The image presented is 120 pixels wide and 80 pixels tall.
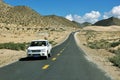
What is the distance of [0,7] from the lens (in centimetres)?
18600

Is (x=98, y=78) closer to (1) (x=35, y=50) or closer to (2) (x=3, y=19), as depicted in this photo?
(1) (x=35, y=50)

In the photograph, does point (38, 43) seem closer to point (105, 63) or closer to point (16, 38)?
point (105, 63)

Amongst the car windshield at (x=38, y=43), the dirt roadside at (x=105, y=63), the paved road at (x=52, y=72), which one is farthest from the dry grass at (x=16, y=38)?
the dirt roadside at (x=105, y=63)

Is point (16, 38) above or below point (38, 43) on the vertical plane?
below

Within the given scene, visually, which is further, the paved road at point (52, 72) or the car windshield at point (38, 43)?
the car windshield at point (38, 43)

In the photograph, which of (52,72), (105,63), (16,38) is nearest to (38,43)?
(105,63)

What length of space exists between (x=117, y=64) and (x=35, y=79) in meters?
8.03

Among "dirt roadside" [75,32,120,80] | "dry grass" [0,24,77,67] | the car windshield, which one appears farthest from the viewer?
"dry grass" [0,24,77,67]

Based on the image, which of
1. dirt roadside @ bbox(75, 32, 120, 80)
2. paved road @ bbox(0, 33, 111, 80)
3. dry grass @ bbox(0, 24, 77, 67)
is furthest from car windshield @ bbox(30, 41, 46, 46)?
paved road @ bbox(0, 33, 111, 80)

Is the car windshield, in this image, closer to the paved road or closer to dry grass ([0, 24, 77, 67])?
dry grass ([0, 24, 77, 67])

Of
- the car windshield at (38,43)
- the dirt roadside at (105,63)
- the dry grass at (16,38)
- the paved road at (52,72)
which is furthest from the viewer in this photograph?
the dry grass at (16,38)

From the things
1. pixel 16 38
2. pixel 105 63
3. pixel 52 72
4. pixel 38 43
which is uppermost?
pixel 38 43

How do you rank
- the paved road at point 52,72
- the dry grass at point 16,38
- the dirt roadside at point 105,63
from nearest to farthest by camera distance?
1. the paved road at point 52,72
2. the dirt roadside at point 105,63
3. the dry grass at point 16,38

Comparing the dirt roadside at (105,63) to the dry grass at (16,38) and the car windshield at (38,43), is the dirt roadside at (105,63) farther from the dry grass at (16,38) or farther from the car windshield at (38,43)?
the dry grass at (16,38)
